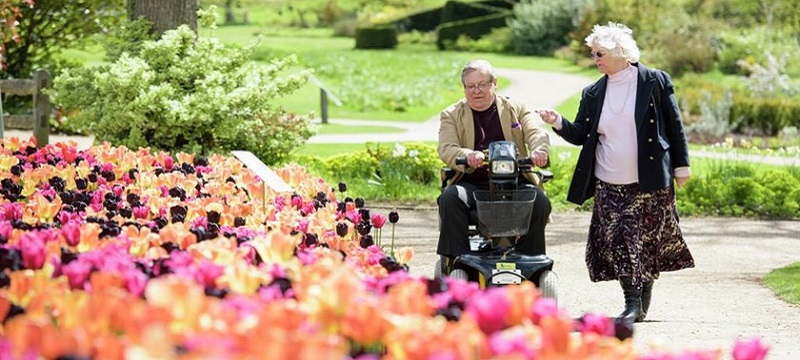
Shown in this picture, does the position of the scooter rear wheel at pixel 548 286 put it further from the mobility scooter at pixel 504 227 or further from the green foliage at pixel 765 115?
the green foliage at pixel 765 115

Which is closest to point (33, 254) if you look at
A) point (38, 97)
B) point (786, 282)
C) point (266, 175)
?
point (266, 175)

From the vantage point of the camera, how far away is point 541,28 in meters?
40.8

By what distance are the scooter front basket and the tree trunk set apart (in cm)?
574

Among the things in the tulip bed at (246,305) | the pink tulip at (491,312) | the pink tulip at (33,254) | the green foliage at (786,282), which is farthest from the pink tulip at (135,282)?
the green foliage at (786,282)

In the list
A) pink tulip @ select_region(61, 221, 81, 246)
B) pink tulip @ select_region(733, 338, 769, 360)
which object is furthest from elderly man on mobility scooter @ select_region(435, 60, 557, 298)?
pink tulip @ select_region(733, 338, 769, 360)

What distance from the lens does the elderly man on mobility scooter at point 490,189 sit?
679 cm

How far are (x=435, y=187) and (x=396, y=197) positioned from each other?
0.56 m

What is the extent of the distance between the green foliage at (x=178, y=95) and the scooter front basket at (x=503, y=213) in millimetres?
4832

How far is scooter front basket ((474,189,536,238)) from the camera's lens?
6.78 m

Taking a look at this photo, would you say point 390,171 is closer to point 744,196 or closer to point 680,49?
point 744,196

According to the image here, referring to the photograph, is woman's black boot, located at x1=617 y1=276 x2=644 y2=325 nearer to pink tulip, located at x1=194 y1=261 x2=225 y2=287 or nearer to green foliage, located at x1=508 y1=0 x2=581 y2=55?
pink tulip, located at x1=194 y1=261 x2=225 y2=287

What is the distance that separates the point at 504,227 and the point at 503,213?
0.07 m

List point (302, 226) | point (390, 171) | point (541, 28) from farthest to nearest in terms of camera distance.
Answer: point (541, 28) → point (390, 171) → point (302, 226)

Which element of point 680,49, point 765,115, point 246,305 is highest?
point 246,305
